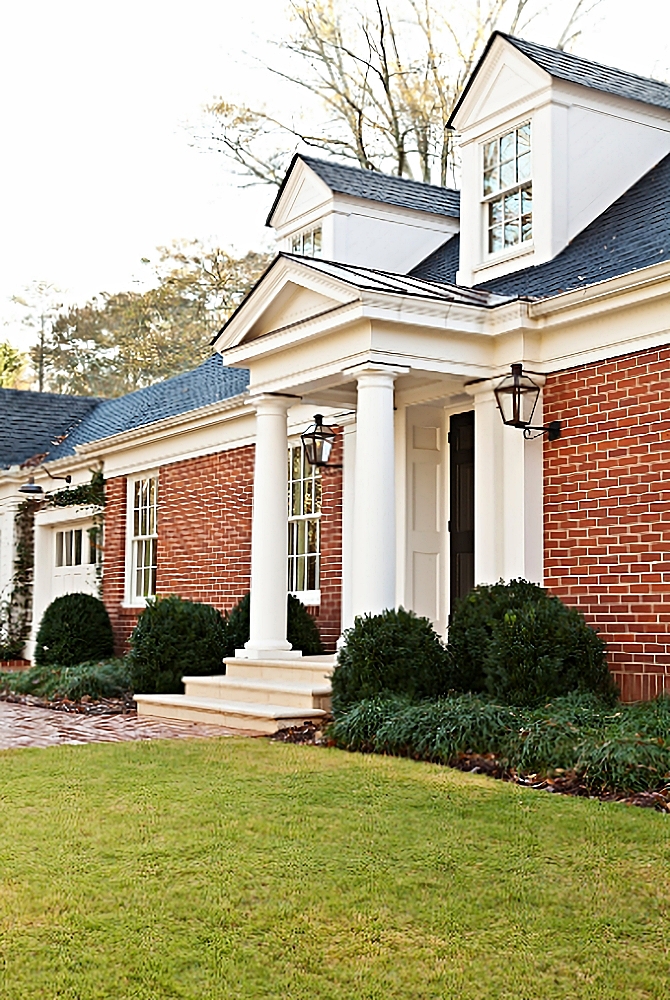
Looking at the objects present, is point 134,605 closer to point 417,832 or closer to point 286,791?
point 286,791

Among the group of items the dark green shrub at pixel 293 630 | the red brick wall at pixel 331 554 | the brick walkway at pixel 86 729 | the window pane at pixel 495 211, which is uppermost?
the window pane at pixel 495 211

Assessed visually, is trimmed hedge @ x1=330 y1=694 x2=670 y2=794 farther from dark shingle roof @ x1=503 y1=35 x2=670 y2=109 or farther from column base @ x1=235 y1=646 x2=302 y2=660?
dark shingle roof @ x1=503 y1=35 x2=670 y2=109

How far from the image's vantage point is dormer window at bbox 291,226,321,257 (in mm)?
15016

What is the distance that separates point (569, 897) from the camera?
4793mm

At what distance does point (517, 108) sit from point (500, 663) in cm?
617

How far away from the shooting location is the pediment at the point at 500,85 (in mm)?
11930

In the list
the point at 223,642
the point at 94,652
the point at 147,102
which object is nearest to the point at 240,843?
the point at 223,642

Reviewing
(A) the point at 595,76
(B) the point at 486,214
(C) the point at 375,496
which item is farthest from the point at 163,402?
(C) the point at 375,496

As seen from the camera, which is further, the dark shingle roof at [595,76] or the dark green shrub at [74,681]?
the dark green shrub at [74,681]

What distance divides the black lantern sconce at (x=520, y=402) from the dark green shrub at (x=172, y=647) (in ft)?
14.4

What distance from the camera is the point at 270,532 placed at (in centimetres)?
1192

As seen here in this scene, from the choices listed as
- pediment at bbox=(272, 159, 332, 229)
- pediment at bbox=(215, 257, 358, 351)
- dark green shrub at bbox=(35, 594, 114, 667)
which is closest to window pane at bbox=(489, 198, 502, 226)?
pediment at bbox=(215, 257, 358, 351)

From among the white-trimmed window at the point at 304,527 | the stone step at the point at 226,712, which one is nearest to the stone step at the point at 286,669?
the stone step at the point at 226,712

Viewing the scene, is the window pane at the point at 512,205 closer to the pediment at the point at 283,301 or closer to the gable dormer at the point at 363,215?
the gable dormer at the point at 363,215
